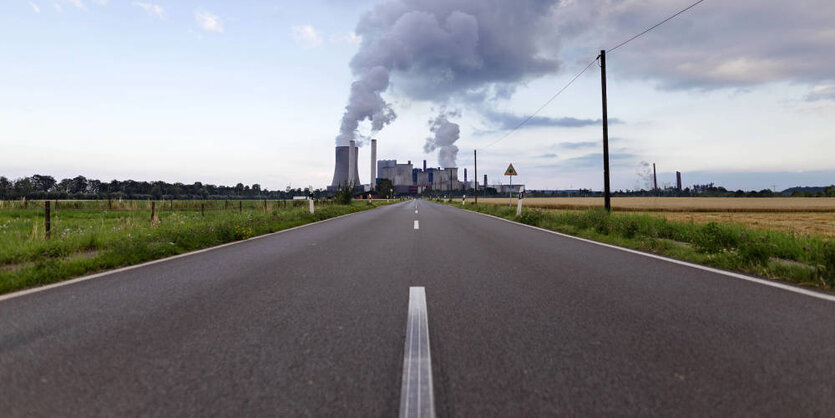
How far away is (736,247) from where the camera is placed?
687 cm

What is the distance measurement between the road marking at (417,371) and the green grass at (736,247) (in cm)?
488

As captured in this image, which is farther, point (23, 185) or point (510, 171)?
point (23, 185)

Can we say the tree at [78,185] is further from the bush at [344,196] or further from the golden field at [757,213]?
the golden field at [757,213]

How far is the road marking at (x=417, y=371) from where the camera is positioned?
1.78m

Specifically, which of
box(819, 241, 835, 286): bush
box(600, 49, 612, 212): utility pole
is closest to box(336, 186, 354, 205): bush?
box(600, 49, 612, 212): utility pole

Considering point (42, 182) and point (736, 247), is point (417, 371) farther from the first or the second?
point (42, 182)

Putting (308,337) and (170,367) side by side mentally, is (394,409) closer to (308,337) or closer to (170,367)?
(308,337)

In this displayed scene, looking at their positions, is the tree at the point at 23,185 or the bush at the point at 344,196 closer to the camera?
the bush at the point at 344,196

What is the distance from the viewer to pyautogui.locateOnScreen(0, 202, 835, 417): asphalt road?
187 centimetres

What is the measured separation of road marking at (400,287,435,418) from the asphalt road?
56 mm

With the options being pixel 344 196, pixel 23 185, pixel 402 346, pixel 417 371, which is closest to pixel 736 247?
pixel 402 346

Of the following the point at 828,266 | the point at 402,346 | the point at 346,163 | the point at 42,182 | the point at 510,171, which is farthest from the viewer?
the point at 42,182

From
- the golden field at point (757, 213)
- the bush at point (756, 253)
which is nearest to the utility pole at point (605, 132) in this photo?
the golden field at point (757, 213)

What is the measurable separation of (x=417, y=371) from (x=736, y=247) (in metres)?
7.56
